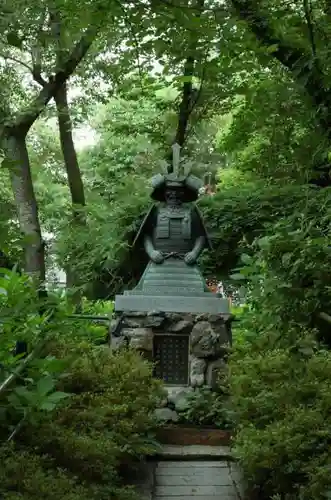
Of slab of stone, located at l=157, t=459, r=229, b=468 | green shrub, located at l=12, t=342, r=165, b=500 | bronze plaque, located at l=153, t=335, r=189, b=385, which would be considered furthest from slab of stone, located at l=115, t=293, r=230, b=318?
slab of stone, located at l=157, t=459, r=229, b=468

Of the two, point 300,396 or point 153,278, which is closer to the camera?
point 300,396

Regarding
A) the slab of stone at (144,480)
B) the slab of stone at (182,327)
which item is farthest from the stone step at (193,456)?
the slab of stone at (182,327)

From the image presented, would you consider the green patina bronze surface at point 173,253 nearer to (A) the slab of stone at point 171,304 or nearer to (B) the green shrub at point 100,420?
(A) the slab of stone at point 171,304

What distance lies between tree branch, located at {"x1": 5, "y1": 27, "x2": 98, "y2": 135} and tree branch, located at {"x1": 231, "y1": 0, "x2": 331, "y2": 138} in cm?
540

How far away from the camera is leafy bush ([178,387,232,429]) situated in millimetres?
5953

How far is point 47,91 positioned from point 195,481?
7.42 meters

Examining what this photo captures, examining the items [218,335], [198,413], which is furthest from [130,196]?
[198,413]

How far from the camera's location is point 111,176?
1522cm

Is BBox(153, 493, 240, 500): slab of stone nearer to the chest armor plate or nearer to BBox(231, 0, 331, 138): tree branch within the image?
BBox(231, 0, 331, 138): tree branch

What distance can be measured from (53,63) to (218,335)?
5.75 metres

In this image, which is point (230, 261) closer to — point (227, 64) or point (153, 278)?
point (153, 278)

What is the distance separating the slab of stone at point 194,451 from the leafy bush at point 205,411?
37 cm

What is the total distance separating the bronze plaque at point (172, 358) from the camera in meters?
6.83

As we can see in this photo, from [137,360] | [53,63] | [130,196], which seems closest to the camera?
[137,360]
